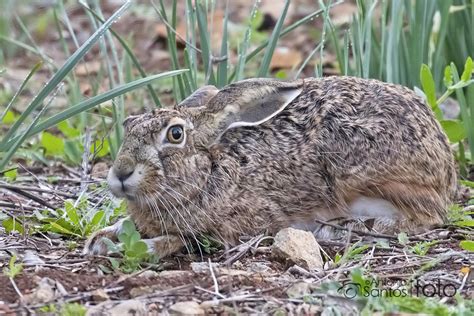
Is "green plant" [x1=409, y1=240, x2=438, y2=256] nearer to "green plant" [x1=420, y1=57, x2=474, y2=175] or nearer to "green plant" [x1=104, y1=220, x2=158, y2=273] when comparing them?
"green plant" [x1=420, y1=57, x2=474, y2=175]

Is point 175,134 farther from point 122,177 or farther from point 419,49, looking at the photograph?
point 419,49

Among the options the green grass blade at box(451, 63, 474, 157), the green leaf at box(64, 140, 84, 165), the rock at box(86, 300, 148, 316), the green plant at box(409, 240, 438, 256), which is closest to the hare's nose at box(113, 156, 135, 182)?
the rock at box(86, 300, 148, 316)

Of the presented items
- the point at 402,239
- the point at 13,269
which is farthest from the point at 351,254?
the point at 13,269

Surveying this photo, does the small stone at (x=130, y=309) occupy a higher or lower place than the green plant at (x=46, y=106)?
lower

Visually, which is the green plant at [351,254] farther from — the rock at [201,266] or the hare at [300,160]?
the rock at [201,266]

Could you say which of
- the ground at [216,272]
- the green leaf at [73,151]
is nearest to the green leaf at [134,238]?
the ground at [216,272]

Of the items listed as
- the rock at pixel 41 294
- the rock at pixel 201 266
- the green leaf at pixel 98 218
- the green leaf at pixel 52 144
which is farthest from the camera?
the green leaf at pixel 52 144

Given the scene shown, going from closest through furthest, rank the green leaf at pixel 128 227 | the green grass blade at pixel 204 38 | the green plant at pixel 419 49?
the green leaf at pixel 128 227, the green grass blade at pixel 204 38, the green plant at pixel 419 49
